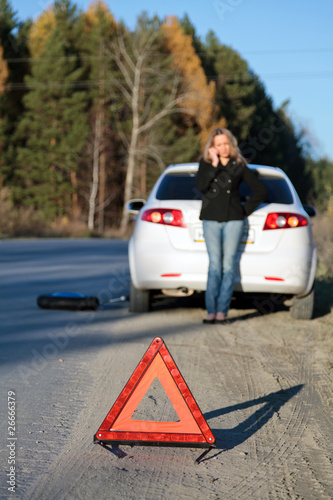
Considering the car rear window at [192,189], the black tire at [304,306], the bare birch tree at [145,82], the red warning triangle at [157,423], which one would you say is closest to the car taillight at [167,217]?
the car rear window at [192,189]

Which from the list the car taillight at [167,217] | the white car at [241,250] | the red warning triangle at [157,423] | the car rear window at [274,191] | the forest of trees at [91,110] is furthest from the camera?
the forest of trees at [91,110]

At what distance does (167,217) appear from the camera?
6832 millimetres

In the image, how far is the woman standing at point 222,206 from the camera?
6.59m

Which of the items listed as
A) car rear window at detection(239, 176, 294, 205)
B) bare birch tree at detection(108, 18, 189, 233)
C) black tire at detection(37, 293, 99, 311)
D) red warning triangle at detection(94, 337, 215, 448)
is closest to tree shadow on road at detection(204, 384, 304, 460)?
red warning triangle at detection(94, 337, 215, 448)

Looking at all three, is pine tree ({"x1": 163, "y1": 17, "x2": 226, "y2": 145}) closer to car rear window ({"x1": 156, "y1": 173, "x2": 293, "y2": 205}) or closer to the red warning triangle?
car rear window ({"x1": 156, "y1": 173, "x2": 293, "y2": 205})

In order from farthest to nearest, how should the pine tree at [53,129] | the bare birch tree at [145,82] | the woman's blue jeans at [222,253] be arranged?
the pine tree at [53,129], the bare birch tree at [145,82], the woman's blue jeans at [222,253]

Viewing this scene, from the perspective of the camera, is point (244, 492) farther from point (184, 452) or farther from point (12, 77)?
point (12, 77)

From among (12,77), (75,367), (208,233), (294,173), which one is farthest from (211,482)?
(294,173)

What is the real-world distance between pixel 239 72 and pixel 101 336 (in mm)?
58800

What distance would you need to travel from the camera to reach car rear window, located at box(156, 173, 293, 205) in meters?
7.03

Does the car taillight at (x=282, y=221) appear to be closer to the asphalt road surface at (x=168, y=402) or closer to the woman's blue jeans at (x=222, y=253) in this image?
the woman's blue jeans at (x=222, y=253)

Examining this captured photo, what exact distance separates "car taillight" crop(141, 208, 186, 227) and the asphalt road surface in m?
1.03

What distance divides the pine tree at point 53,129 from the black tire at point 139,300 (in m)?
38.2

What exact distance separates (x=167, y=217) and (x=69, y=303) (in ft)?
5.50
